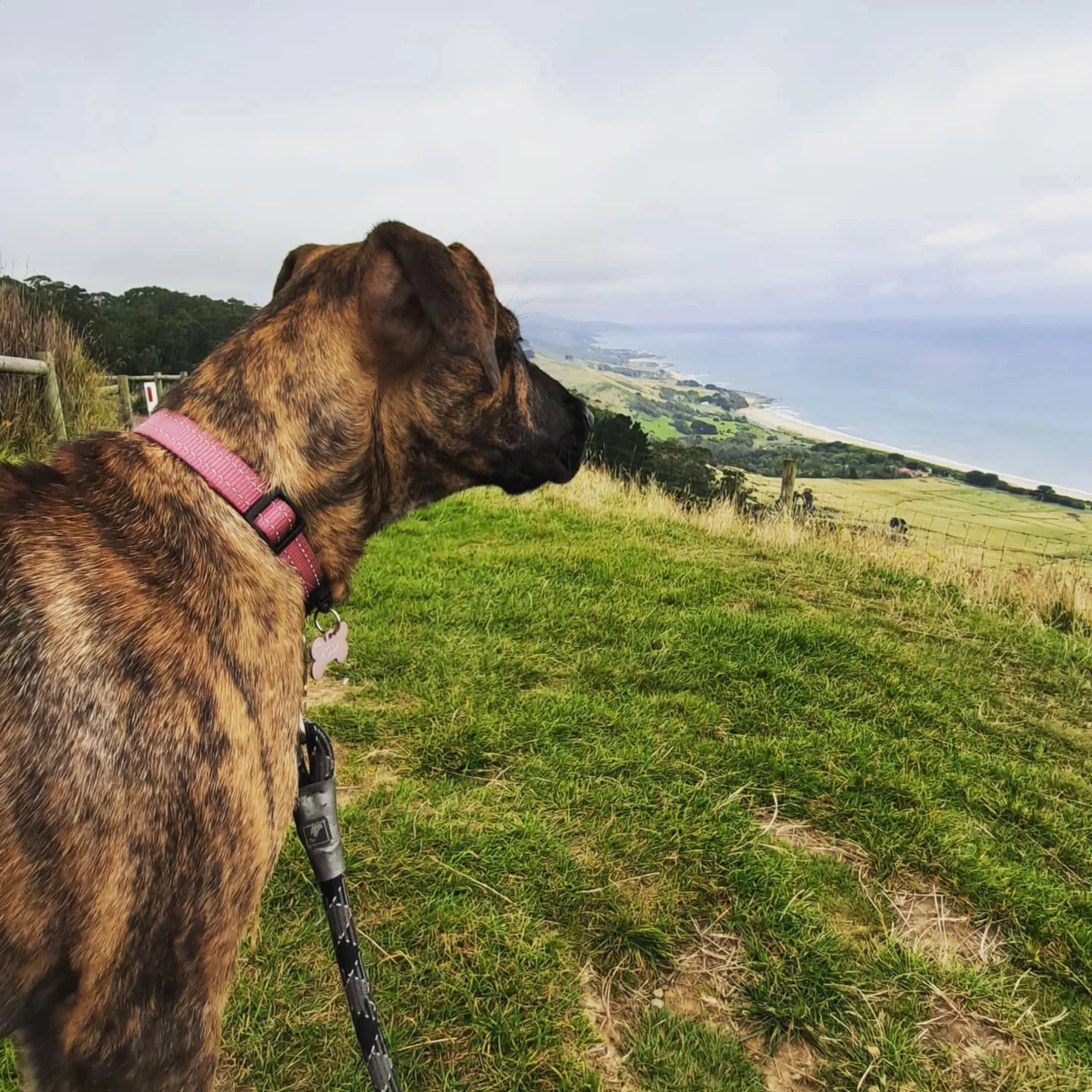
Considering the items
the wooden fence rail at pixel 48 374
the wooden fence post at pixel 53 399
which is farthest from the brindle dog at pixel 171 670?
the wooden fence post at pixel 53 399

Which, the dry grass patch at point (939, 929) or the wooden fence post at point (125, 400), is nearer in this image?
the dry grass patch at point (939, 929)

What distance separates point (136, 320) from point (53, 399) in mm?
12238

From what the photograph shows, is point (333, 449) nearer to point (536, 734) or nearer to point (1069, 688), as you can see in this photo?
point (536, 734)

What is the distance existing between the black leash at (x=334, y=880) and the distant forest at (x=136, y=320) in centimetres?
894

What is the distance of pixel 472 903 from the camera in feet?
8.30

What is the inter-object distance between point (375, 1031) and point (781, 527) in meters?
6.82

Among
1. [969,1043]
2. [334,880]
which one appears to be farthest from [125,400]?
[969,1043]

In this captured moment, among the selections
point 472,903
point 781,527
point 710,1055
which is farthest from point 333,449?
point 781,527

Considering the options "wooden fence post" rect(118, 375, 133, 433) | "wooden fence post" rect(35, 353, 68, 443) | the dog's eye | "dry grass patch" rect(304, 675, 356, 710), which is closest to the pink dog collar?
the dog's eye

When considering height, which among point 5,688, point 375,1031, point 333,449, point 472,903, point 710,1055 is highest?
point 333,449

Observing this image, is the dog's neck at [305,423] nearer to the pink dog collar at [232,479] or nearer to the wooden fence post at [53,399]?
the pink dog collar at [232,479]

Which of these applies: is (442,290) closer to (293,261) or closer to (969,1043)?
(293,261)

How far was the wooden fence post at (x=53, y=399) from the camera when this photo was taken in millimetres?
7432

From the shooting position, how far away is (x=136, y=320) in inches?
695
